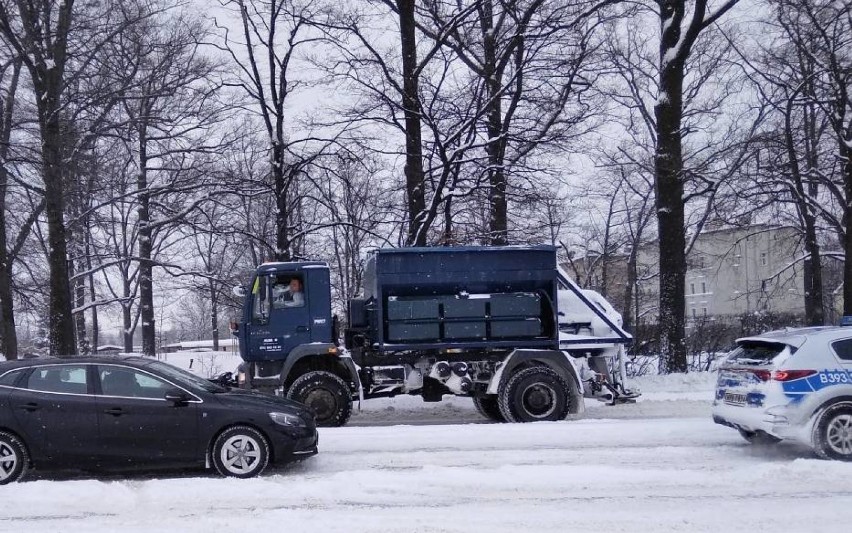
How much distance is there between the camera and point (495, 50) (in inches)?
807

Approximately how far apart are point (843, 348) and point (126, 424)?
8.39 m

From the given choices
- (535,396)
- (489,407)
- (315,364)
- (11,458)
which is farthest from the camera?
(489,407)

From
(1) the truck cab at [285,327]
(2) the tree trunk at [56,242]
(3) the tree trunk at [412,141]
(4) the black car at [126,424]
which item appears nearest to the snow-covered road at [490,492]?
(4) the black car at [126,424]

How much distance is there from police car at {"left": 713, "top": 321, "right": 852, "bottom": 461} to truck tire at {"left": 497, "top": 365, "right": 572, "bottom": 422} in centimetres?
373

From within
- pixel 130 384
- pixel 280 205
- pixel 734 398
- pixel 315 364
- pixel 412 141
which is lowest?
pixel 734 398

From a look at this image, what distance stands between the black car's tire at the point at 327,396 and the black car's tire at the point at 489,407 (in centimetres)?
242

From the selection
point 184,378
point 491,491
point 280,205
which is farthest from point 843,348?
point 280,205

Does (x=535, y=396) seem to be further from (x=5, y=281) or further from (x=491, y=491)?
(x=5, y=281)

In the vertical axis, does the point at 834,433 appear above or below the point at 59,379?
below

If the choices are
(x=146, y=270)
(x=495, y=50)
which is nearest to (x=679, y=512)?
(x=495, y=50)

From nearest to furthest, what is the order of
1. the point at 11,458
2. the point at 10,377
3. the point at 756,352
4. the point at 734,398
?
the point at 11,458 < the point at 10,377 < the point at 734,398 < the point at 756,352

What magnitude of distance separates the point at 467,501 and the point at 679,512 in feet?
6.55

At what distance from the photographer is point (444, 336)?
507 inches

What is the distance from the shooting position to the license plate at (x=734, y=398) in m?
9.33
